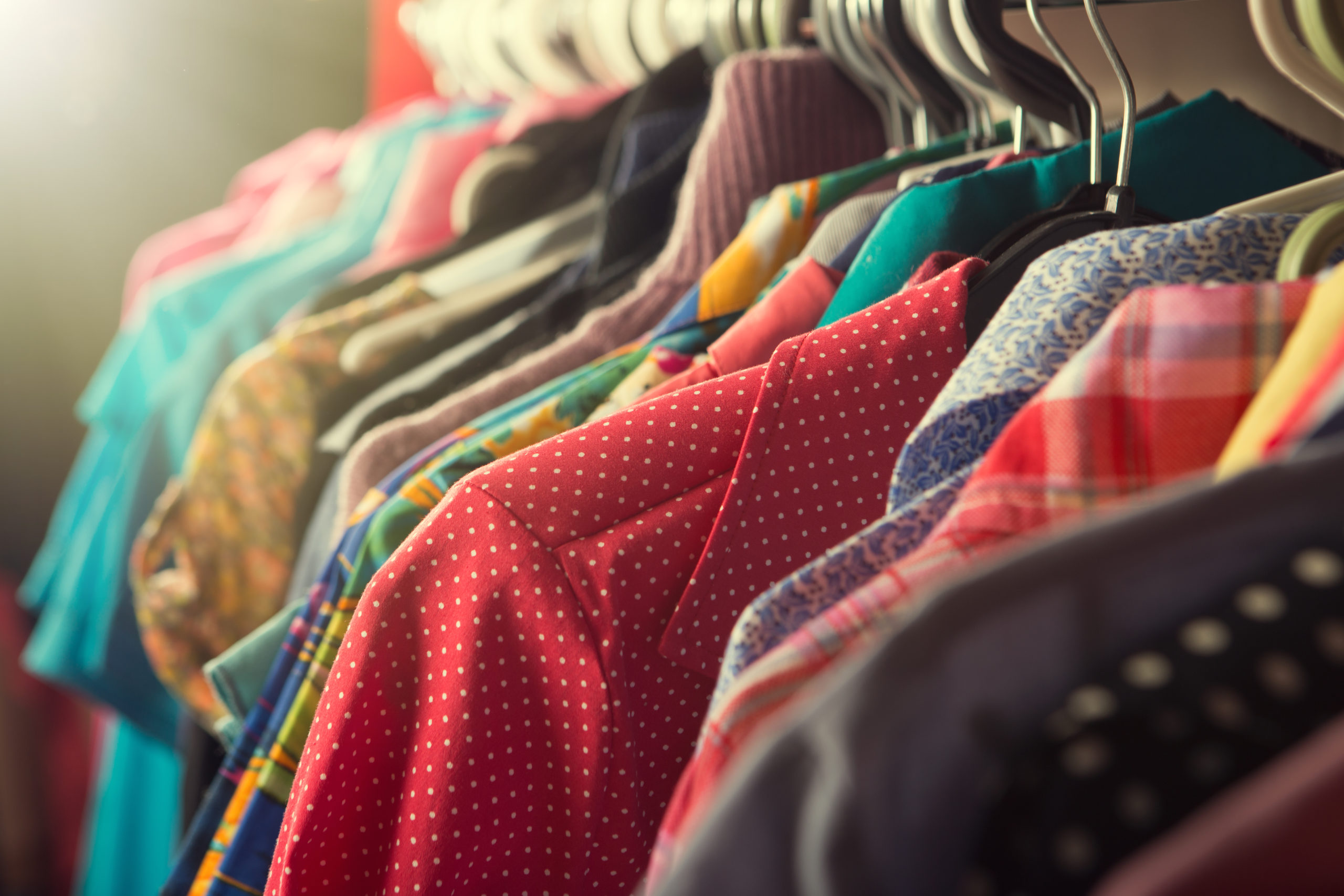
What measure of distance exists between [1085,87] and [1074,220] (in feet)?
0.42

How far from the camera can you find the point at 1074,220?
468 millimetres

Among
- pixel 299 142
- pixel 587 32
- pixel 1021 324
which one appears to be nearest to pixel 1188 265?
pixel 1021 324

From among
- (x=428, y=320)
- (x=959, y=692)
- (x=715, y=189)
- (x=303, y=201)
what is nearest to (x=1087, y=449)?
(x=959, y=692)

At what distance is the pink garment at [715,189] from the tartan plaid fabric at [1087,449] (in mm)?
402

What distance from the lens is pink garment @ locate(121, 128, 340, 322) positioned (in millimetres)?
1322

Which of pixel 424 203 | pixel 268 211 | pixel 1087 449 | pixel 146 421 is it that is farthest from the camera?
pixel 268 211

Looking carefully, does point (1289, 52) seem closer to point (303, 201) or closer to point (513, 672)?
point (513, 672)

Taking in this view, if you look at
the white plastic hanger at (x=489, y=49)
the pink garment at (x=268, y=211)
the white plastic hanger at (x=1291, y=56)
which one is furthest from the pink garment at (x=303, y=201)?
the white plastic hanger at (x=1291, y=56)

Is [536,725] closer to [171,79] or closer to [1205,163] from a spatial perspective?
[1205,163]

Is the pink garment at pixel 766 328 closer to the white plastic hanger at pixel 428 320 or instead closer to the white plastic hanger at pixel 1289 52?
the white plastic hanger at pixel 1289 52

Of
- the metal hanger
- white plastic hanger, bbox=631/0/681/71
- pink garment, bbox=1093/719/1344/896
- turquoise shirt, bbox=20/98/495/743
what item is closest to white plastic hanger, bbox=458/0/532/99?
turquoise shirt, bbox=20/98/495/743

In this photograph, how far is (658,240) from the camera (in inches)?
30.6

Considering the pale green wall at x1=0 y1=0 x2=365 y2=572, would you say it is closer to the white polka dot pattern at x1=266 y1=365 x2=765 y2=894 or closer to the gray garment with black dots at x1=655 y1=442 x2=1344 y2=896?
the white polka dot pattern at x1=266 y1=365 x2=765 y2=894

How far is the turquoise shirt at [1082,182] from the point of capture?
49 centimetres
